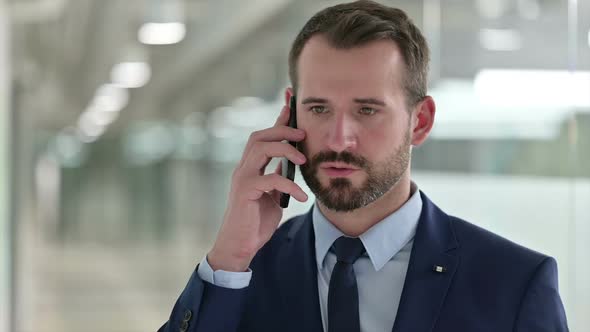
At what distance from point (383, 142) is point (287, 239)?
41 cm

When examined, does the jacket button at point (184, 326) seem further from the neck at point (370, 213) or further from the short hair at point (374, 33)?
the short hair at point (374, 33)

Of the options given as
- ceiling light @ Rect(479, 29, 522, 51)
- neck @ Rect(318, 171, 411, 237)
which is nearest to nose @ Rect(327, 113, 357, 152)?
neck @ Rect(318, 171, 411, 237)

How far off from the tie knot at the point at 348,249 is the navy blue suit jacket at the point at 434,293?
9cm

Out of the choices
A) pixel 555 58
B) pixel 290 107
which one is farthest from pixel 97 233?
pixel 290 107

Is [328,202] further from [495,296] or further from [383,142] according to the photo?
[495,296]

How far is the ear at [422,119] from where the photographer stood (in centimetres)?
200

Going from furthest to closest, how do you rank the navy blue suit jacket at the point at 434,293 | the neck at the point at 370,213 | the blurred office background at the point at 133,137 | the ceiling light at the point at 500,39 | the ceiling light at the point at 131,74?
1. the ceiling light at the point at 131,74
2. the blurred office background at the point at 133,137
3. the ceiling light at the point at 500,39
4. the neck at the point at 370,213
5. the navy blue suit jacket at the point at 434,293

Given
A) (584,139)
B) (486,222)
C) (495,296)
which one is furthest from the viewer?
(486,222)

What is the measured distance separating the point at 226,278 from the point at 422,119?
652 mm

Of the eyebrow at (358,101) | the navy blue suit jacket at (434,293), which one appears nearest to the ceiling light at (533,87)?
the navy blue suit jacket at (434,293)

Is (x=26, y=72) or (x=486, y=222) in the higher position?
(x=26, y=72)

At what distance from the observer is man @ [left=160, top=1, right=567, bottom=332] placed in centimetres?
178

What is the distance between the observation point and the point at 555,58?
3.34m

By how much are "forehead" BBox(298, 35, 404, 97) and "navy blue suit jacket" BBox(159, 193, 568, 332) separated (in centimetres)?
35
